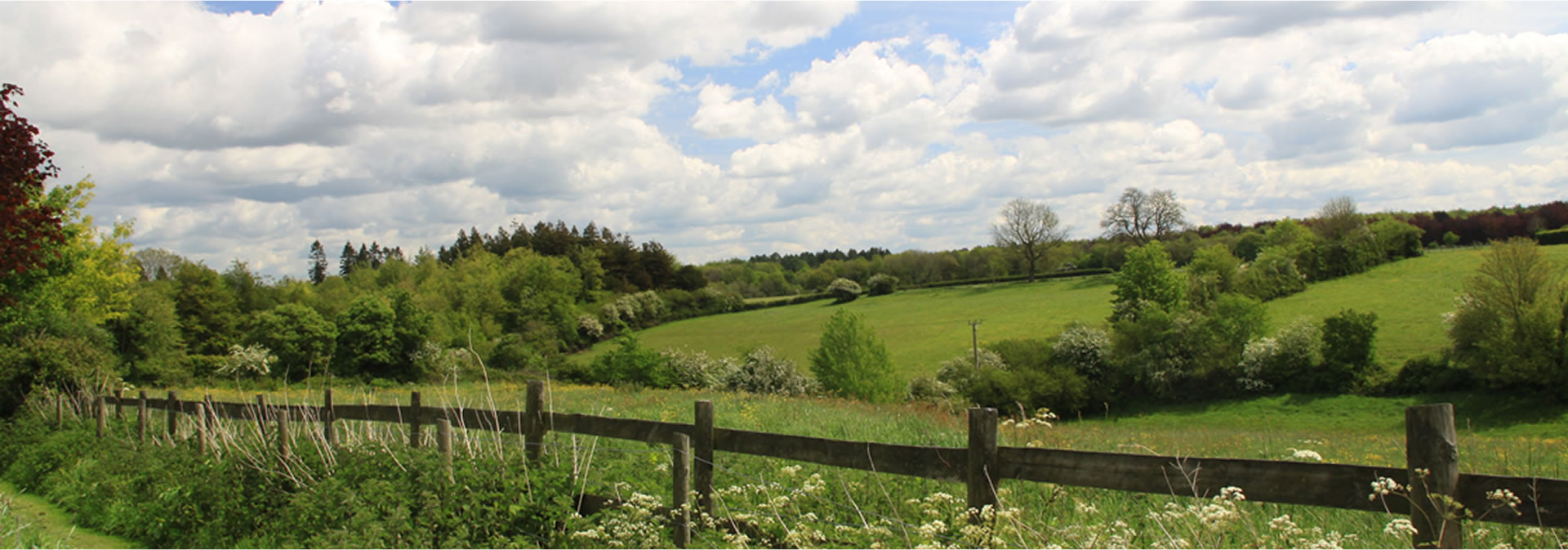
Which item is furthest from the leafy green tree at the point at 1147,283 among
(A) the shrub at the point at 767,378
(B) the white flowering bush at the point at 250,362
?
(B) the white flowering bush at the point at 250,362

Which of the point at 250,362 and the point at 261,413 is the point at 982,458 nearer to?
the point at 261,413

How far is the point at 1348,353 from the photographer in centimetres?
4725

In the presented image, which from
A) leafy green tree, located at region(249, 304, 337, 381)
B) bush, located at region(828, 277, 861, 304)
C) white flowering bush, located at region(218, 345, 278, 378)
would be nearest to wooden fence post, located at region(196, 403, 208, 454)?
white flowering bush, located at region(218, 345, 278, 378)

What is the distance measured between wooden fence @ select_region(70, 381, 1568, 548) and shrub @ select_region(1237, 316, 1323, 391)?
50.8 meters

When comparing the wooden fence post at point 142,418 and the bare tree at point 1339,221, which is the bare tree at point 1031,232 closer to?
the bare tree at point 1339,221

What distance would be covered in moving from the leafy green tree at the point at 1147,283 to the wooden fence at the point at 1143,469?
65.4m

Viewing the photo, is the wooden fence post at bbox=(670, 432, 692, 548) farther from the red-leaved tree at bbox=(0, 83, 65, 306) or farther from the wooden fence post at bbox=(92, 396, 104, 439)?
the wooden fence post at bbox=(92, 396, 104, 439)

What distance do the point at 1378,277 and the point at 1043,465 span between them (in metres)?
82.8

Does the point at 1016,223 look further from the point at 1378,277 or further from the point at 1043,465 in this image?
the point at 1043,465

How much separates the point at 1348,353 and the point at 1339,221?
38991 mm

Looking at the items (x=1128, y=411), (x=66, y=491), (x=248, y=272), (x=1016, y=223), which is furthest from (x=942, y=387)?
(x=248, y=272)

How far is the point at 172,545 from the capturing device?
27.2 feet

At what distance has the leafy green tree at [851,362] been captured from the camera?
4666 cm

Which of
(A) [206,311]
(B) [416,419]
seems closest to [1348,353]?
(B) [416,419]
